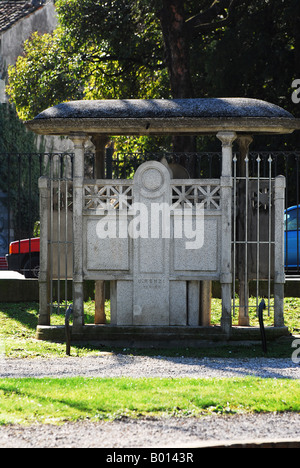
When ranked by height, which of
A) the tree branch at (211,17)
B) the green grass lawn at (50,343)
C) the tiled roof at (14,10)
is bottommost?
the green grass lawn at (50,343)

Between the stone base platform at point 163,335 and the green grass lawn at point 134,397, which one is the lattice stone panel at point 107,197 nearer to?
the stone base platform at point 163,335

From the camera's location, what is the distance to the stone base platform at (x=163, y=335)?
1064cm

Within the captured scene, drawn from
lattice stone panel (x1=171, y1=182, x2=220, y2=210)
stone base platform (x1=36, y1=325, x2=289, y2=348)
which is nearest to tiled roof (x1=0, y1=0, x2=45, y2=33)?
lattice stone panel (x1=171, y1=182, x2=220, y2=210)

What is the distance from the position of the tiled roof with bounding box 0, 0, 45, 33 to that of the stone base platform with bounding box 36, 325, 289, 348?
2790 cm

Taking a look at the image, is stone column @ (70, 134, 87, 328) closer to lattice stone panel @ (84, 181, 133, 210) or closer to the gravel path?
lattice stone panel @ (84, 181, 133, 210)

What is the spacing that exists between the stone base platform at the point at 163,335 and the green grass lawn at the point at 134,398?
101 inches

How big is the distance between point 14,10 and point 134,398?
108 ft

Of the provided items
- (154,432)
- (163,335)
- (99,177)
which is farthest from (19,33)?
(154,432)

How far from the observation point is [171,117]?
10500 mm

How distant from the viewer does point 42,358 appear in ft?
31.8

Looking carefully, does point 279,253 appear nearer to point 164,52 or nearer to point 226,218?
point 226,218

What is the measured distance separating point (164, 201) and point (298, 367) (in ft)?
9.12

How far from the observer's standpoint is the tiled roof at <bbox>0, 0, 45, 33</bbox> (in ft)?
120

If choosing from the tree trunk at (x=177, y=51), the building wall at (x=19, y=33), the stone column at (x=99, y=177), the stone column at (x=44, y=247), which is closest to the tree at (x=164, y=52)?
the tree trunk at (x=177, y=51)
